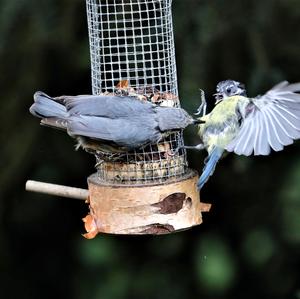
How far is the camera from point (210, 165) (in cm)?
342

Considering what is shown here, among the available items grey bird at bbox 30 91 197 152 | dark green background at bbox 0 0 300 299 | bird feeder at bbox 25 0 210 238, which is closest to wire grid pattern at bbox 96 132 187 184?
bird feeder at bbox 25 0 210 238

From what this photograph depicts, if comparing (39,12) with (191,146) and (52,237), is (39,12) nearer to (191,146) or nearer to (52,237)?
(191,146)

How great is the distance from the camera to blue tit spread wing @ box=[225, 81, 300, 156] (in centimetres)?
317

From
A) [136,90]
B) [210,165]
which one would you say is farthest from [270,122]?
[136,90]

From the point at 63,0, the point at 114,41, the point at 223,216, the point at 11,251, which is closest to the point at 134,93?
the point at 114,41

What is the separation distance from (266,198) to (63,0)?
1.18 metres

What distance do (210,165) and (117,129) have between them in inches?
18.1

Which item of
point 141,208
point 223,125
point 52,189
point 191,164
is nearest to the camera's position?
point 141,208

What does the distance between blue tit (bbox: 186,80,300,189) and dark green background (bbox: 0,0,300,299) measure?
116 mm

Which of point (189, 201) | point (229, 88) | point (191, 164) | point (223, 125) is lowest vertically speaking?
point (191, 164)

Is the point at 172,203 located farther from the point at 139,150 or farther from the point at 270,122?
the point at 270,122

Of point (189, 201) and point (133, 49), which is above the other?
point (133, 49)

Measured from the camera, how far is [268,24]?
3.81 m

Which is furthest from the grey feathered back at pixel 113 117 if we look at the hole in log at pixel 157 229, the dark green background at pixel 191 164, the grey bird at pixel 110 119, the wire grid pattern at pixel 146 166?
the dark green background at pixel 191 164
